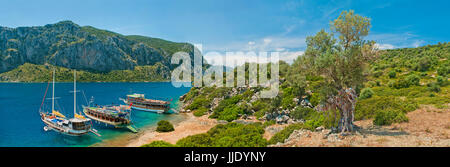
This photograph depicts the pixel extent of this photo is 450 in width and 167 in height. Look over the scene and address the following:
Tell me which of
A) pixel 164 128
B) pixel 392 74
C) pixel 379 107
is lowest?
pixel 164 128

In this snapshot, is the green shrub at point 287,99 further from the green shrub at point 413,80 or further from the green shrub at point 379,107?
the green shrub at point 413,80

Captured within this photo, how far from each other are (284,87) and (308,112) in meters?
12.2

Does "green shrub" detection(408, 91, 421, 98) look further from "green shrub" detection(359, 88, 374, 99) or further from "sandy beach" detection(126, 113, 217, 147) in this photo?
"sandy beach" detection(126, 113, 217, 147)

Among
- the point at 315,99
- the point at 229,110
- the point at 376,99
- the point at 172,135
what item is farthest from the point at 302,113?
the point at 172,135

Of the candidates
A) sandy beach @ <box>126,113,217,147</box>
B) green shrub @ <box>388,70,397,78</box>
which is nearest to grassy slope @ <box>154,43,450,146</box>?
green shrub @ <box>388,70,397,78</box>

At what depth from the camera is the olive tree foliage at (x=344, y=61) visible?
1468 cm

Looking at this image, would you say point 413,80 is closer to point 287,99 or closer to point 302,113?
point 287,99

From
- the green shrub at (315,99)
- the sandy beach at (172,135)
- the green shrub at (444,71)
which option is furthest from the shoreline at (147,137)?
the green shrub at (444,71)

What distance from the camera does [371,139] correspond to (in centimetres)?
1412

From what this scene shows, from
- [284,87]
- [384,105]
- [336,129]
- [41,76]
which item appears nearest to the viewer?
[336,129]

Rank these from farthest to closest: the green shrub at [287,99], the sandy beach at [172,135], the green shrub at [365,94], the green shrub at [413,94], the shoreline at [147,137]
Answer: the green shrub at [365,94] < the green shrub at [287,99] < the green shrub at [413,94] < the shoreline at [147,137] < the sandy beach at [172,135]

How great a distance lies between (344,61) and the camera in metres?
14.7
